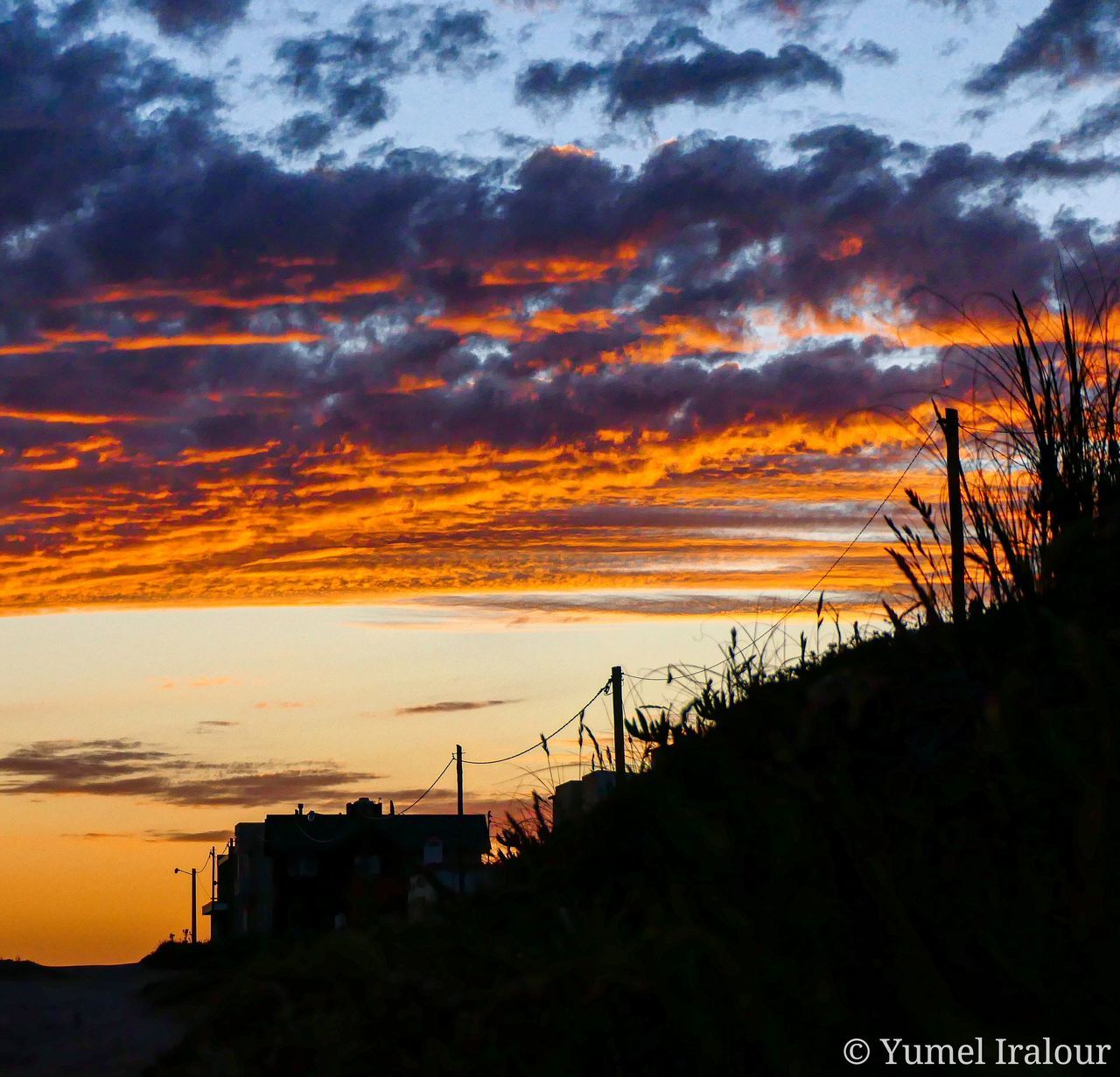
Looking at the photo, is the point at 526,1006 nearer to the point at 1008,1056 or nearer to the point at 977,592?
the point at 1008,1056

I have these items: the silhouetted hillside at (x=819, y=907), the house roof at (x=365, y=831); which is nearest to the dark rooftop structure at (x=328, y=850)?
the house roof at (x=365, y=831)

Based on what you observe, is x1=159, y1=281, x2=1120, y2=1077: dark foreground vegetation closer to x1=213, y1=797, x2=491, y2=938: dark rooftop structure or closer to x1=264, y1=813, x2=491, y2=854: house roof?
x1=213, y1=797, x2=491, y2=938: dark rooftop structure

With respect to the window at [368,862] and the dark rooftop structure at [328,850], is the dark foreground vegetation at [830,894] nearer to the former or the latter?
the dark rooftop structure at [328,850]

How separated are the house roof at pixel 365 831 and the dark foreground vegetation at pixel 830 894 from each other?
44.0m

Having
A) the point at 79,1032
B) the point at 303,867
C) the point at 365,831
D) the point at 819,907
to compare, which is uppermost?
the point at 365,831

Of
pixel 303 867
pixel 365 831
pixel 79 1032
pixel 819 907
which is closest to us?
pixel 819 907

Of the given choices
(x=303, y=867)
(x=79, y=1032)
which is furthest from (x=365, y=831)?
(x=79, y=1032)

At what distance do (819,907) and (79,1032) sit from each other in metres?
6.42

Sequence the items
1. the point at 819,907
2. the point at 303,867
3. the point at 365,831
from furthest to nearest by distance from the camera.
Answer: the point at 365,831, the point at 303,867, the point at 819,907

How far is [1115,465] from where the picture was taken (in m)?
4.74

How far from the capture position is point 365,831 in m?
48.8

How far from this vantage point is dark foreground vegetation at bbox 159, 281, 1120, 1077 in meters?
3.19

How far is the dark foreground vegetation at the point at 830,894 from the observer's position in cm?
319

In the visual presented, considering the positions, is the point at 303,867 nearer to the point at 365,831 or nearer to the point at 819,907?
the point at 365,831
